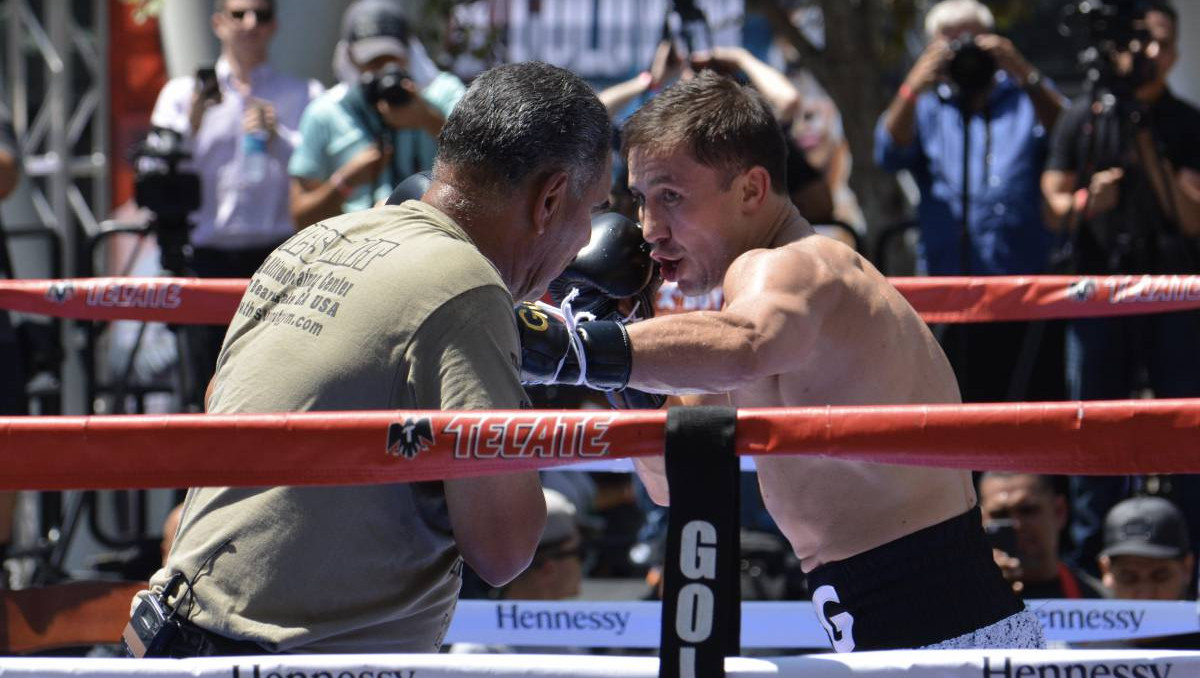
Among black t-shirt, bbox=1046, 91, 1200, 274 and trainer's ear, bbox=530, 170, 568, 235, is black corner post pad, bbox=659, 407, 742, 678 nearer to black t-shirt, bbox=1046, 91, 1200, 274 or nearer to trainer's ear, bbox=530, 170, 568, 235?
trainer's ear, bbox=530, 170, 568, 235

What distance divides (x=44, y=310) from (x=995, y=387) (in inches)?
141

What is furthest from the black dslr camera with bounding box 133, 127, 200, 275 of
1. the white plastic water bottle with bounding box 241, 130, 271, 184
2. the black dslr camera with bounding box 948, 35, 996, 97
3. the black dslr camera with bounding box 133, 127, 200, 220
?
the black dslr camera with bounding box 948, 35, 996, 97

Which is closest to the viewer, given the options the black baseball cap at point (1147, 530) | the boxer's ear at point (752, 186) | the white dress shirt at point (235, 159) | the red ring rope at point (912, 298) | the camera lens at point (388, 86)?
the boxer's ear at point (752, 186)

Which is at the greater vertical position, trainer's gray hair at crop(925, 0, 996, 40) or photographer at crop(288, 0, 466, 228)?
trainer's gray hair at crop(925, 0, 996, 40)

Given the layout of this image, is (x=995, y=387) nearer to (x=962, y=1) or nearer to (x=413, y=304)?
(x=962, y=1)

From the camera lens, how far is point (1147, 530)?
191 inches

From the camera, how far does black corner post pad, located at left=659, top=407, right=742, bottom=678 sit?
2104 mm

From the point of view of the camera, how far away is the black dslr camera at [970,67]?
18.3ft

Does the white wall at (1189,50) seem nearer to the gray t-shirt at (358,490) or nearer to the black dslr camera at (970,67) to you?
the black dslr camera at (970,67)

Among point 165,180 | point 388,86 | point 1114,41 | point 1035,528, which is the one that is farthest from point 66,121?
point 1035,528

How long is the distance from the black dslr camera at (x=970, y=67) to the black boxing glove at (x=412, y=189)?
3.08 meters

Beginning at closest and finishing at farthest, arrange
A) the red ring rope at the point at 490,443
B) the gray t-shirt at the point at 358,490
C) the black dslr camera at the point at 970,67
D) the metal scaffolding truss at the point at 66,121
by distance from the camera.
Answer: the red ring rope at the point at 490,443
the gray t-shirt at the point at 358,490
the black dslr camera at the point at 970,67
the metal scaffolding truss at the point at 66,121

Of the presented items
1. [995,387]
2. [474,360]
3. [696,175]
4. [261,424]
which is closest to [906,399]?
[696,175]

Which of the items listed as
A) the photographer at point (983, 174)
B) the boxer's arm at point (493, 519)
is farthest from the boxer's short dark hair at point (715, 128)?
the photographer at point (983, 174)
